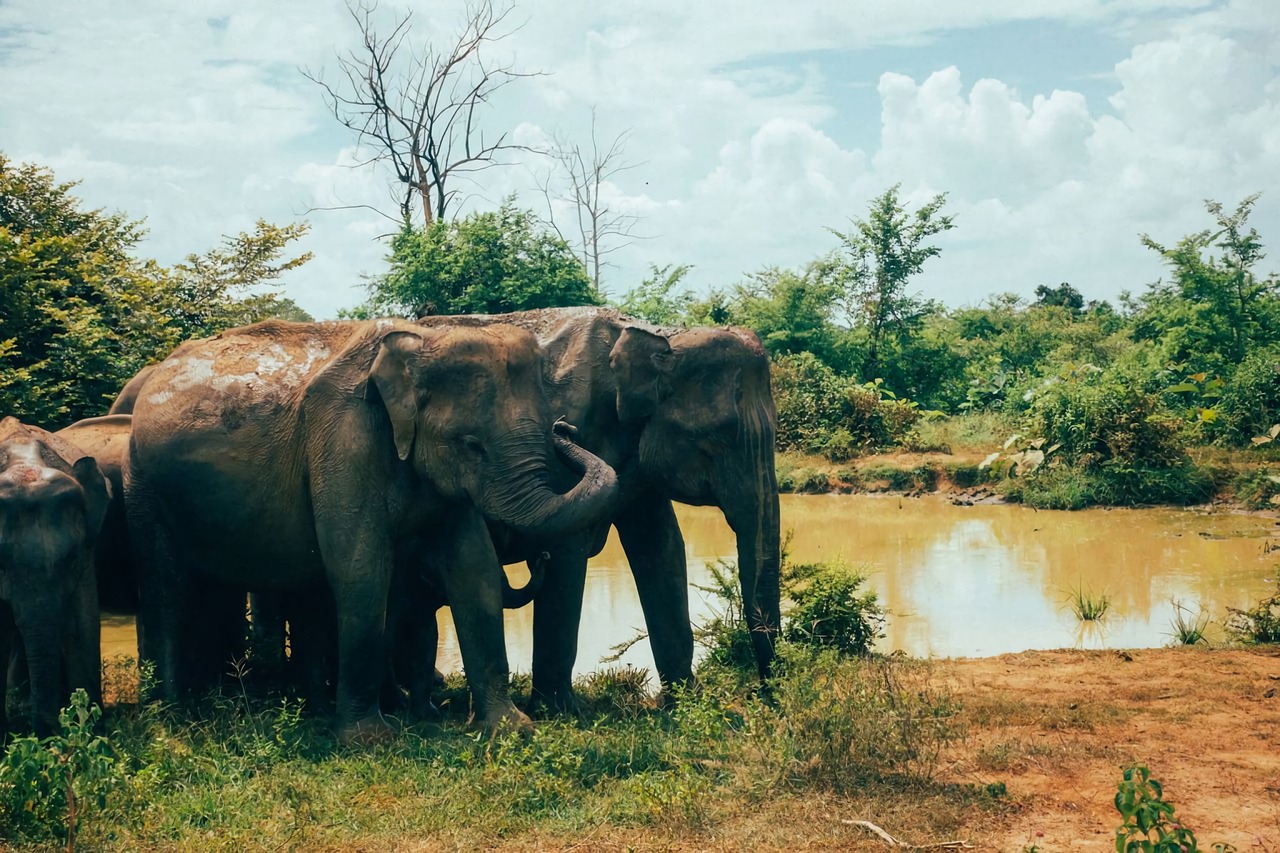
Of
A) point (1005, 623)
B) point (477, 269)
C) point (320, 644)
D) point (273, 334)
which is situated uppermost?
point (477, 269)

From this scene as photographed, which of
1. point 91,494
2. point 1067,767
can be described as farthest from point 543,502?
point 1067,767

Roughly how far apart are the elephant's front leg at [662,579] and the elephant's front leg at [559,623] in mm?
675

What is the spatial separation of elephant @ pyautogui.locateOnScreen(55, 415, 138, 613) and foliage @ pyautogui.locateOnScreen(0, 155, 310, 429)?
3.64 metres

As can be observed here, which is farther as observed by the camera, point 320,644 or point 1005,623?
point 1005,623

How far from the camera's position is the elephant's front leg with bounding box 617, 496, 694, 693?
28.9 ft

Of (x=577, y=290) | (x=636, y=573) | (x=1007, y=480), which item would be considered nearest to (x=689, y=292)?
(x=577, y=290)

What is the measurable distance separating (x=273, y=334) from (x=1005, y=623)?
7865mm

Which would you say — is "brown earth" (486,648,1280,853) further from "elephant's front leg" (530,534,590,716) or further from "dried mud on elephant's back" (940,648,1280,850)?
"elephant's front leg" (530,534,590,716)

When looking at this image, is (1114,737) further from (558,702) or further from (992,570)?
(992,570)

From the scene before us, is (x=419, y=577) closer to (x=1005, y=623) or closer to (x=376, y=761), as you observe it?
(x=376, y=761)

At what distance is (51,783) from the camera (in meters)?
5.58

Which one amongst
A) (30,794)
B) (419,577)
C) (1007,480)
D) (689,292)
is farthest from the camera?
(689,292)

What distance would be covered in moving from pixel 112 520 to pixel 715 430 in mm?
3802

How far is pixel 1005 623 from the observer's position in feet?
41.8
